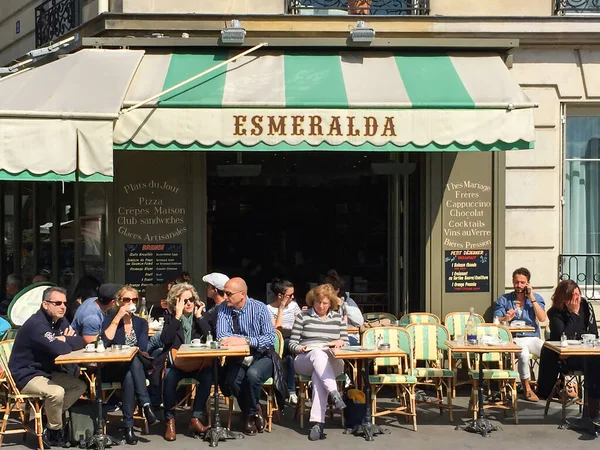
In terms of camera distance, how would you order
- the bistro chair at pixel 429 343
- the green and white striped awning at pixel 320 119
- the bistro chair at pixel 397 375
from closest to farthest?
the bistro chair at pixel 397 375 → the green and white striped awning at pixel 320 119 → the bistro chair at pixel 429 343

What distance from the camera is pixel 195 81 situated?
31.7 feet

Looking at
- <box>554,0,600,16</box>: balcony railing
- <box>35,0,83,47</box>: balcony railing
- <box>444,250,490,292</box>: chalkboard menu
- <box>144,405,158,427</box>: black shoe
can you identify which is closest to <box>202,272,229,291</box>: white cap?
<box>144,405,158,427</box>: black shoe

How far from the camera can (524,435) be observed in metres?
8.59

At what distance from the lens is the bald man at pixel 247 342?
340 inches

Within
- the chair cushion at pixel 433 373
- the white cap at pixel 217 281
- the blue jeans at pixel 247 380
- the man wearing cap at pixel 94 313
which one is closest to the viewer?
the blue jeans at pixel 247 380

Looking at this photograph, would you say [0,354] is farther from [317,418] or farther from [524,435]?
[524,435]

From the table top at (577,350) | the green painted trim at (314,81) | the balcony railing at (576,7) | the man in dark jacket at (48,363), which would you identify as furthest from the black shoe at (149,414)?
the balcony railing at (576,7)

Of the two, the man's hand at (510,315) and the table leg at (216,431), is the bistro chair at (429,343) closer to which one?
the man's hand at (510,315)

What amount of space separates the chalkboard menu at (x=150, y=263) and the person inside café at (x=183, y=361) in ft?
5.85

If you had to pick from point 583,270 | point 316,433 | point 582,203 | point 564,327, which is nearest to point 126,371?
point 316,433

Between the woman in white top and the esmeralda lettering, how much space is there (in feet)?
6.25

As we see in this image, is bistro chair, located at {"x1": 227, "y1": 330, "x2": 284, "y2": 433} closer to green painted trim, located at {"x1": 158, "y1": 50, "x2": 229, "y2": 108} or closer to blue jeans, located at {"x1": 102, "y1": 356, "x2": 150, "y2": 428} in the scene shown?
blue jeans, located at {"x1": 102, "y1": 356, "x2": 150, "y2": 428}

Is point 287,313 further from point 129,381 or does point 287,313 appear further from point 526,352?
point 526,352

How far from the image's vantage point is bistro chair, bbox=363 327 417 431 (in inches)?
344
